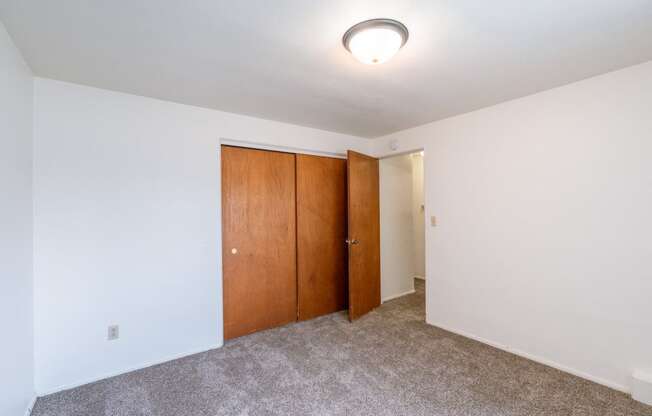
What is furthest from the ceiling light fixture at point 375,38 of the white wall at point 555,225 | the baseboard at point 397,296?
the baseboard at point 397,296

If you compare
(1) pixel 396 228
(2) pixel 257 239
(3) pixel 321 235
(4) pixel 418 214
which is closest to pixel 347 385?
(2) pixel 257 239

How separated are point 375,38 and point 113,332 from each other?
2.79m

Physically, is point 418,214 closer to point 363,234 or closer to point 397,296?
point 397,296

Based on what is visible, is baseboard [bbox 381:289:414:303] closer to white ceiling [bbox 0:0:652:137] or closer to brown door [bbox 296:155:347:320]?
brown door [bbox 296:155:347:320]

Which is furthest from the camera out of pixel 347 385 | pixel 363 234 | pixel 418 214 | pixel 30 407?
pixel 418 214

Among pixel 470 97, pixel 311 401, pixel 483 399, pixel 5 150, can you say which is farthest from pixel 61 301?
pixel 470 97

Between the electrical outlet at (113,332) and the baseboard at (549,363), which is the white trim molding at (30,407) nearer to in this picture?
the electrical outlet at (113,332)

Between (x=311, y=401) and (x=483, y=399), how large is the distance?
45.4 inches

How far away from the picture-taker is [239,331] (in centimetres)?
296

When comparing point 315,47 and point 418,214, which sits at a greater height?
point 315,47

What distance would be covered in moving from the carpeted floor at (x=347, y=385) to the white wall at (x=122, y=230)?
9.1 inches

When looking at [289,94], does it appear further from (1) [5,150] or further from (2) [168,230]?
(1) [5,150]

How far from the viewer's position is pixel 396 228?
4168 mm

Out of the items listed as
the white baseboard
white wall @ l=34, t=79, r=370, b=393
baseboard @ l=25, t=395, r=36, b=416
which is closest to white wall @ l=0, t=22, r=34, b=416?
baseboard @ l=25, t=395, r=36, b=416
